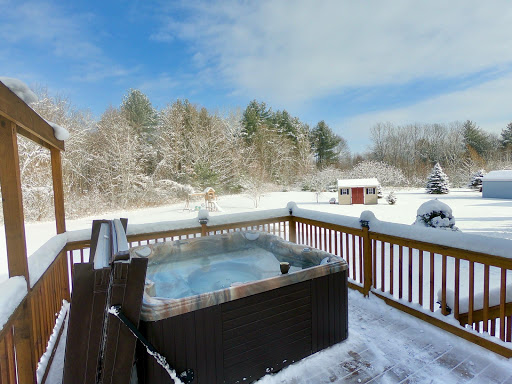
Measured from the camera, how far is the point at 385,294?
2.90 meters

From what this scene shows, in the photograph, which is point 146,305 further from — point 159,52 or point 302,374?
point 159,52

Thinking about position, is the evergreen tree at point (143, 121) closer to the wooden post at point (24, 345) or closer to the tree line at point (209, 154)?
the tree line at point (209, 154)

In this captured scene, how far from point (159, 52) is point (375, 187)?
38.7 ft

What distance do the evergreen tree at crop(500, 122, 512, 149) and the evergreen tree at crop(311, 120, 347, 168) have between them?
43.5 feet

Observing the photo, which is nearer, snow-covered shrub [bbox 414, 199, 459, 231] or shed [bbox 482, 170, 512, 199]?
snow-covered shrub [bbox 414, 199, 459, 231]

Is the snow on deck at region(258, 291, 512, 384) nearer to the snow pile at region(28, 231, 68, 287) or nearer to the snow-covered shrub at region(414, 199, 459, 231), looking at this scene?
the snow pile at region(28, 231, 68, 287)

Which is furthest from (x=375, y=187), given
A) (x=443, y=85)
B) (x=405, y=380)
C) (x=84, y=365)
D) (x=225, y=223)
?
(x=84, y=365)

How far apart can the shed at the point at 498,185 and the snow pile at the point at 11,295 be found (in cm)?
1917

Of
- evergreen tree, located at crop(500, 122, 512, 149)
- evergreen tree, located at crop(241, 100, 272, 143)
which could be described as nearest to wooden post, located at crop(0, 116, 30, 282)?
evergreen tree, located at crop(241, 100, 272, 143)

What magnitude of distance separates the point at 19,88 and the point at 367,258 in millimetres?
3248

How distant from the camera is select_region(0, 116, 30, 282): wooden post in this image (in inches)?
57.5

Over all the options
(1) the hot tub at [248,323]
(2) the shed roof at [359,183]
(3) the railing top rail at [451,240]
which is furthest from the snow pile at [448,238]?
(2) the shed roof at [359,183]

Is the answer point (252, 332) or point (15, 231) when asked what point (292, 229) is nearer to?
point (252, 332)

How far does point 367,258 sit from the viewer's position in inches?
120
